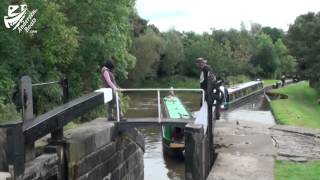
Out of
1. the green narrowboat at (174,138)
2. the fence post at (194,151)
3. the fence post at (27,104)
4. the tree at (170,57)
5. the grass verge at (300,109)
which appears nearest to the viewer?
the fence post at (27,104)

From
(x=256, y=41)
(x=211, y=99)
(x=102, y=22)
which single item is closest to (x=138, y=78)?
(x=256, y=41)

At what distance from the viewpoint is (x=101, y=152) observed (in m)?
12.3

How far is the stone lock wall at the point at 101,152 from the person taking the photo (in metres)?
10.8

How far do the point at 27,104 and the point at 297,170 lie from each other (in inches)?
194

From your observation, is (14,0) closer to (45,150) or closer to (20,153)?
(45,150)

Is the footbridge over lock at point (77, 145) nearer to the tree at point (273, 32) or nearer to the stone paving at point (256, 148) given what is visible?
the stone paving at point (256, 148)

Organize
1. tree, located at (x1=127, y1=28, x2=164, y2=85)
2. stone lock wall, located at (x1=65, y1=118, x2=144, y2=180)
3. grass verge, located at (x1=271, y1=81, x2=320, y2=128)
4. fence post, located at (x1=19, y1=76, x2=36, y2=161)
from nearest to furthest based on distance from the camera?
fence post, located at (x1=19, y1=76, x2=36, y2=161), stone lock wall, located at (x1=65, y1=118, x2=144, y2=180), grass verge, located at (x1=271, y1=81, x2=320, y2=128), tree, located at (x1=127, y1=28, x2=164, y2=85)

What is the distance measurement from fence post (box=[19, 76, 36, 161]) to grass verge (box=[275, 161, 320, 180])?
412cm

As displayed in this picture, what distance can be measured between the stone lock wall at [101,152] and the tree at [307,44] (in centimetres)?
3435

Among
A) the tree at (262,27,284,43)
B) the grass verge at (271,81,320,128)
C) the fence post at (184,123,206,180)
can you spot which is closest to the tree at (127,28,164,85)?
the grass verge at (271,81,320,128)

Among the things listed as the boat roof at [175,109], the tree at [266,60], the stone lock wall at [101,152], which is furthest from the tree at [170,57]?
the stone lock wall at [101,152]

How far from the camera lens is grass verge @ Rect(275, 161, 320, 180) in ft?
31.4

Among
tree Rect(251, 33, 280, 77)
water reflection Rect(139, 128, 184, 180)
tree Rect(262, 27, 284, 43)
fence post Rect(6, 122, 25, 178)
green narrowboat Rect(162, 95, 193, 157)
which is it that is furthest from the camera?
tree Rect(262, 27, 284, 43)

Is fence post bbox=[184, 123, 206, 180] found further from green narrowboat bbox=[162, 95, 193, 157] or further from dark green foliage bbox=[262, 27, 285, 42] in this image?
dark green foliage bbox=[262, 27, 285, 42]
